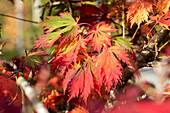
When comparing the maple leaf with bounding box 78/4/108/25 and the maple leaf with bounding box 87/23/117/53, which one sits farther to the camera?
the maple leaf with bounding box 78/4/108/25

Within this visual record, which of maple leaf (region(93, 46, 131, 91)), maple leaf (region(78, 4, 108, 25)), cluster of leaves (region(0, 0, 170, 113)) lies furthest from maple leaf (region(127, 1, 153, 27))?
maple leaf (region(78, 4, 108, 25))

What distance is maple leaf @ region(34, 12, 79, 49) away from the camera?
1.65 feet

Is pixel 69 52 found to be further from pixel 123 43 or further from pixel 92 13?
pixel 92 13

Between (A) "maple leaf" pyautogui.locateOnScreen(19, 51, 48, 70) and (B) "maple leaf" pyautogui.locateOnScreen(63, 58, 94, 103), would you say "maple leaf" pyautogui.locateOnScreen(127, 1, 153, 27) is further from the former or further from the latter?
(A) "maple leaf" pyautogui.locateOnScreen(19, 51, 48, 70)

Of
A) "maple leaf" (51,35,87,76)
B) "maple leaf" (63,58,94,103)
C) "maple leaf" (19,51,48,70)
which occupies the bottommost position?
"maple leaf" (63,58,94,103)

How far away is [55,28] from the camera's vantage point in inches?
20.7

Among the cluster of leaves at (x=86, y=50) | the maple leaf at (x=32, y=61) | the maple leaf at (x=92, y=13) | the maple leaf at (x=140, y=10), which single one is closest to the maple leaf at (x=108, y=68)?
the cluster of leaves at (x=86, y=50)

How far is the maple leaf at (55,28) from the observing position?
504 mm

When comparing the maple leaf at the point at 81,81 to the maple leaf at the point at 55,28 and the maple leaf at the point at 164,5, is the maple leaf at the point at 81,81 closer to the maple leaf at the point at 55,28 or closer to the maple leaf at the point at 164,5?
the maple leaf at the point at 55,28

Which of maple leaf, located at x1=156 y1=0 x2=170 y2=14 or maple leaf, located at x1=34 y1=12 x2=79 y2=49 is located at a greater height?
maple leaf, located at x1=156 y1=0 x2=170 y2=14

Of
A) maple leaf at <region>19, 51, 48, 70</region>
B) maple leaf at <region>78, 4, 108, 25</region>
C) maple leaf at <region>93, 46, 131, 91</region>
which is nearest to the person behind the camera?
maple leaf at <region>93, 46, 131, 91</region>

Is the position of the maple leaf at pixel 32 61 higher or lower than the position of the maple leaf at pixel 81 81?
higher

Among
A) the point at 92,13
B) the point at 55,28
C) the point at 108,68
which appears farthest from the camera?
the point at 92,13

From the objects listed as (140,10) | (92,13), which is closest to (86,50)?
(140,10)
